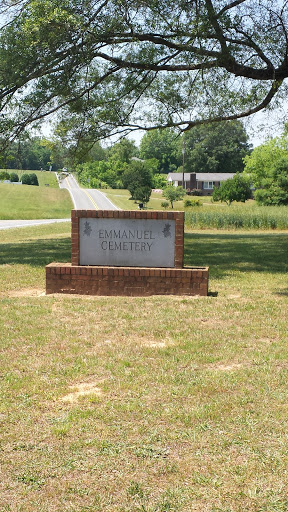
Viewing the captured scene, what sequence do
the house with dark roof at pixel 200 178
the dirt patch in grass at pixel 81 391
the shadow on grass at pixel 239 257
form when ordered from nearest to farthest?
1. the dirt patch in grass at pixel 81 391
2. the shadow on grass at pixel 239 257
3. the house with dark roof at pixel 200 178

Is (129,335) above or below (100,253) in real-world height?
below

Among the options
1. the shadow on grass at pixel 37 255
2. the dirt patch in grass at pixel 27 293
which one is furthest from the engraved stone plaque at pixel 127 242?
the shadow on grass at pixel 37 255

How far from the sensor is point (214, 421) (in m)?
3.84

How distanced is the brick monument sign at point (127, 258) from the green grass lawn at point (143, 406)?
57 cm

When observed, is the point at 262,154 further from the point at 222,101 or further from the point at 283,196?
the point at 222,101

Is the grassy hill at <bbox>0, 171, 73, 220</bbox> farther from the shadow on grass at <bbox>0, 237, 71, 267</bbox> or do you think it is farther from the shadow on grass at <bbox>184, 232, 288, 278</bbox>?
the shadow on grass at <bbox>184, 232, 288, 278</bbox>

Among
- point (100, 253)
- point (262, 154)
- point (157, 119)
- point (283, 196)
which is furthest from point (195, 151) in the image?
point (100, 253)

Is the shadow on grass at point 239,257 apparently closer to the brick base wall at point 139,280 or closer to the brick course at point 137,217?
the brick base wall at point 139,280

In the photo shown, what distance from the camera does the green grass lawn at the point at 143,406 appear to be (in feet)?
9.93

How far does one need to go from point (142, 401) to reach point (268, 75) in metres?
10.8

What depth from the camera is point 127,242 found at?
8.30 m

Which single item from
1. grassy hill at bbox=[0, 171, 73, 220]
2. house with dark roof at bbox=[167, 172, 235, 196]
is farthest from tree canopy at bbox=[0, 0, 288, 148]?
house with dark roof at bbox=[167, 172, 235, 196]

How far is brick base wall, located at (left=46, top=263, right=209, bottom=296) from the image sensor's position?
26.7ft

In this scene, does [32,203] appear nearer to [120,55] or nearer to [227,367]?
[120,55]
